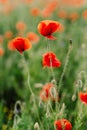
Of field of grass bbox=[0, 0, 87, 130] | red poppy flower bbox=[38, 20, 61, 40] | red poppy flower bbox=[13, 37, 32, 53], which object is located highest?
red poppy flower bbox=[38, 20, 61, 40]

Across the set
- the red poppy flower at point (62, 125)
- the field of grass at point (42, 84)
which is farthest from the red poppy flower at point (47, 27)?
the red poppy flower at point (62, 125)

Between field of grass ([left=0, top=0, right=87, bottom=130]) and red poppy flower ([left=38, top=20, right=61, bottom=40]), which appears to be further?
field of grass ([left=0, top=0, right=87, bottom=130])

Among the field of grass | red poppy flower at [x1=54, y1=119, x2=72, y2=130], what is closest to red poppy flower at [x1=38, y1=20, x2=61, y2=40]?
the field of grass

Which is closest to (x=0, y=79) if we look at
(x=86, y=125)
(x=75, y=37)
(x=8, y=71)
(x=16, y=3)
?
(x=8, y=71)

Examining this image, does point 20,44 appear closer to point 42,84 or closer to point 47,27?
point 47,27

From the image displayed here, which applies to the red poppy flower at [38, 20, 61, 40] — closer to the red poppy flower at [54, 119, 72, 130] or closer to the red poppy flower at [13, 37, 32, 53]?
the red poppy flower at [13, 37, 32, 53]

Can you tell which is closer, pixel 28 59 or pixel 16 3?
pixel 28 59

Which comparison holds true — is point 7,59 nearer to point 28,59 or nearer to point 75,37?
point 28,59

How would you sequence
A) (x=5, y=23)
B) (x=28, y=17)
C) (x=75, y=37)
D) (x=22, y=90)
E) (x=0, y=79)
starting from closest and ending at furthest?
(x=22, y=90) < (x=0, y=79) < (x=75, y=37) < (x=5, y=23) < (x=28, y=17)

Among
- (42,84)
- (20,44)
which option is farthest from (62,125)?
(42,84)

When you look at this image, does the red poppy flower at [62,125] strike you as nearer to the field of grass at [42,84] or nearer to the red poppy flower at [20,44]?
the field of grass at [42,84]
